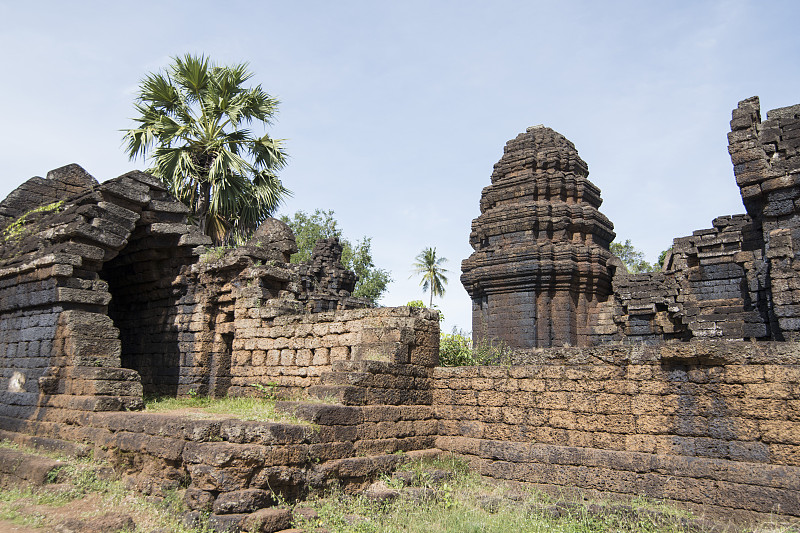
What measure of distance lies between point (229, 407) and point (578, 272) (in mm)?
9036

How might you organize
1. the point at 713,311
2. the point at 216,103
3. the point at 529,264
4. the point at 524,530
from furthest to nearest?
the point at 216,103 < the point at 529,264 < the point at 713,311 < the point at 524,530

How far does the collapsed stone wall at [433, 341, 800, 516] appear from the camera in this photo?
6.28m

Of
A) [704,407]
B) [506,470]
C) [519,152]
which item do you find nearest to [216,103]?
[519,152]

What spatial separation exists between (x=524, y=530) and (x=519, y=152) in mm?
12263

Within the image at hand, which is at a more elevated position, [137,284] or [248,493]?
[137,284]

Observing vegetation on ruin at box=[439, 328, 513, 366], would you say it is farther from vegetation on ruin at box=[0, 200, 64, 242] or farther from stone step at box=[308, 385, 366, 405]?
vegetation on ruin at box=[0, 200, 64, 242]

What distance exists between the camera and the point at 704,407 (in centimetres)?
674

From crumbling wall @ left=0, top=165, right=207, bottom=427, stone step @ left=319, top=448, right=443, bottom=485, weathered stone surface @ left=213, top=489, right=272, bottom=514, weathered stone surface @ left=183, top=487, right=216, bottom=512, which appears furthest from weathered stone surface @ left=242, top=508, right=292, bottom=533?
crumbling wall @ left=0, top=165, right=207, bottom=427

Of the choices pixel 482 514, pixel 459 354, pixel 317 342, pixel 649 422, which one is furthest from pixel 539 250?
pixel 482 514

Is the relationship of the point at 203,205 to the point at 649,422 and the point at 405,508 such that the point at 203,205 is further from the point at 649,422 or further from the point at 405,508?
the point at 649,422

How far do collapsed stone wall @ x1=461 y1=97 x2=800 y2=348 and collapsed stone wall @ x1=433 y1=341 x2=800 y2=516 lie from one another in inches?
258

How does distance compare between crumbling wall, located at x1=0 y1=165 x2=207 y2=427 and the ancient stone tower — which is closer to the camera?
crumbling wall, located at x1=0 y1=165 x2=207 y2=427

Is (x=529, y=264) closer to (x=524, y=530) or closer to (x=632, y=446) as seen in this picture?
(x=632, y=446)

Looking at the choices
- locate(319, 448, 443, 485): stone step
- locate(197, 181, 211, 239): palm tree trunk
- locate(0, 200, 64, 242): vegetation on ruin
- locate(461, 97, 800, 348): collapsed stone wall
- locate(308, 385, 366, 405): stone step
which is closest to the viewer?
locate(319, 448, 443, 485): stone step
